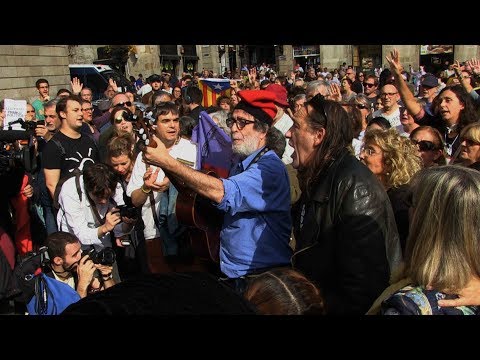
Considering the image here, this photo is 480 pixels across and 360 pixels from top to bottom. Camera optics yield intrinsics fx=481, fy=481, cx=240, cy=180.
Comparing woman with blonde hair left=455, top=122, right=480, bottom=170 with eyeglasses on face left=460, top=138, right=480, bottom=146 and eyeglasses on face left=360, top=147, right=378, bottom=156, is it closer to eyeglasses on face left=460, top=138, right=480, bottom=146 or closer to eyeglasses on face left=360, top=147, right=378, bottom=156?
eyeglasses on face left=460, top=138, right=480, bottom=146

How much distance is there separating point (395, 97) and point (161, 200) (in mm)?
3312

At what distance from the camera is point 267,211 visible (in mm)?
2617

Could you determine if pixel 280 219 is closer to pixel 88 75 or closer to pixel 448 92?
pixel 448 92

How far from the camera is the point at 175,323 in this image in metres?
0.70

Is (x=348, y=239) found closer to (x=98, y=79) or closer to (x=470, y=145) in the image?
(x=470, y=145)

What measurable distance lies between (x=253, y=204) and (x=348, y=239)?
0.63m

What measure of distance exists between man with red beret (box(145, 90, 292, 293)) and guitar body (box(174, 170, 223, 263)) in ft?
0.52

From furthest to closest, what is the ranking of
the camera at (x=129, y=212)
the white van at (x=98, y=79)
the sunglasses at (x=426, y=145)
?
the white van at (x=98, y=79) < the sunglasses at (x=426, y=145) < the camera at (x=129, y=212)

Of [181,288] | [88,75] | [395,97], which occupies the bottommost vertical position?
[181,288]

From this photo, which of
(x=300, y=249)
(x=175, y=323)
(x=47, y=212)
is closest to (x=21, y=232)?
(x=47, y=212)

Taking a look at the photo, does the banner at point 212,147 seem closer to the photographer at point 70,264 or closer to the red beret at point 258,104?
the red beret at point 258,104

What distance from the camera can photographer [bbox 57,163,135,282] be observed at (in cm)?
382

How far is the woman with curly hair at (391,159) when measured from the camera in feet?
10.5

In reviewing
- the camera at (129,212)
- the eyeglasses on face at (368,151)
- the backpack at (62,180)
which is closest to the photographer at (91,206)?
the backpack at (62,180)
